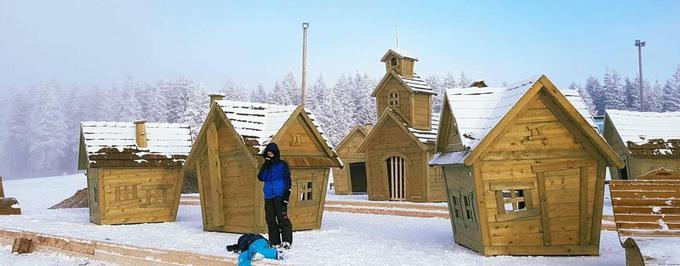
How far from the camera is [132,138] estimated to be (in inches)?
845

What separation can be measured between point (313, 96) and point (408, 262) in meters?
82.3

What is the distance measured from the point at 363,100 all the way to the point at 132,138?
69.7 metres

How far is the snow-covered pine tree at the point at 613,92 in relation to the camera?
293ft

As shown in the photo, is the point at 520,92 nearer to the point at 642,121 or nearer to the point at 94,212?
the point at 94,212

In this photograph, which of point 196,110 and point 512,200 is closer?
point 512,200

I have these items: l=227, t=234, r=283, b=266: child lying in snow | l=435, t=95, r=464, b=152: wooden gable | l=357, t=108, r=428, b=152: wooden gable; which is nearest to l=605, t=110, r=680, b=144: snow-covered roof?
l=357, t=108, r=428, b=152: wooden gable

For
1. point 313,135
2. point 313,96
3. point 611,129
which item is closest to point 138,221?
point 313,135

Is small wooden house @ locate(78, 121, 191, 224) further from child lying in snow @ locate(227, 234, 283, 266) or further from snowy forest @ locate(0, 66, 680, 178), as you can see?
snowy forest @ locate(0, 66, 680, 178)

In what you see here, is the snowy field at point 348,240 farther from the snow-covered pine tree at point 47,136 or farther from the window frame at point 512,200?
the snow-covered pine tree at point 47,136

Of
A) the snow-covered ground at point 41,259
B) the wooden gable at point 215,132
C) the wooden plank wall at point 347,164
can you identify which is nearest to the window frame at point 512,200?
the wooden gable at point 215,132

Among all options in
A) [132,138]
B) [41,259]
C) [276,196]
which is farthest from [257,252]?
[132,138]

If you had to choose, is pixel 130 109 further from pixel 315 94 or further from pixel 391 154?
pixel 391 154

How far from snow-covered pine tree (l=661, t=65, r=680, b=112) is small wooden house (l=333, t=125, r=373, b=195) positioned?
205 feet

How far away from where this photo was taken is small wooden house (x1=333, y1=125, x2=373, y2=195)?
38.4 m
